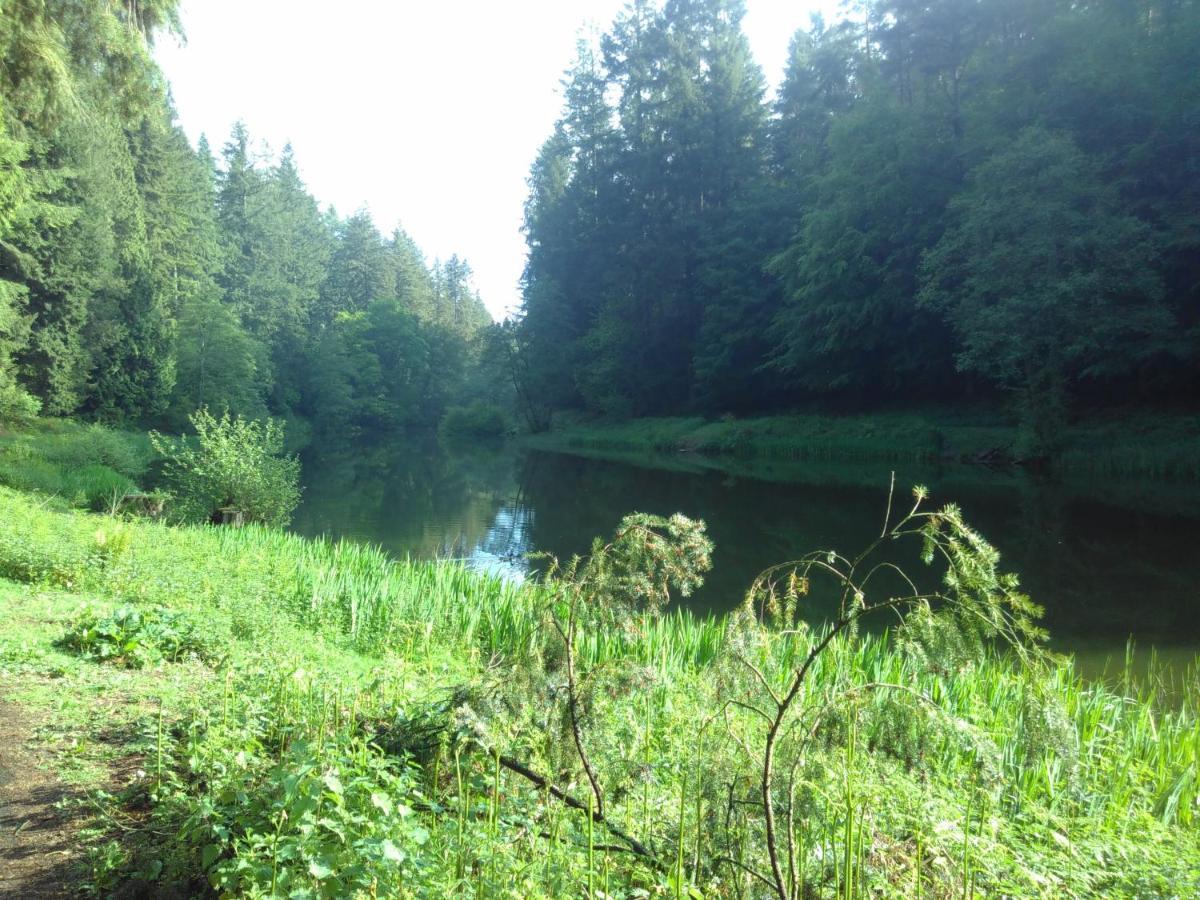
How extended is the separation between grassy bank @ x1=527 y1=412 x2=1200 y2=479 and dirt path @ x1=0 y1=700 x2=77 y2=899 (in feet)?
70.9

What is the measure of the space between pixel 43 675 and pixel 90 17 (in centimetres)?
985

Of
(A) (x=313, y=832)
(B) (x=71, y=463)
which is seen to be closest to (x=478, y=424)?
(B) (x=71, y=463)

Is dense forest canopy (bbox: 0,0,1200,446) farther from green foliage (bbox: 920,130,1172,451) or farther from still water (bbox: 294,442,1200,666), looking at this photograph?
still water (bbox: 294,442,1200,666)

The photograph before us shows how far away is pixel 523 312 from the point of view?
48.3 m

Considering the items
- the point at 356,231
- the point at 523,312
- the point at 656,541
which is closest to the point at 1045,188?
the point at 656,541

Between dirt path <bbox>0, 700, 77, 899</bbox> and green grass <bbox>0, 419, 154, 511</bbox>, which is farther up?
dirt path <bbox>0, 700, 77, 899</bbox>

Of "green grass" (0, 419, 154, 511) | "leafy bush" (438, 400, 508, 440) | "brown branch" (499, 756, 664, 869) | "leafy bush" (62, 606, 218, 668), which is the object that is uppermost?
"leafy bush" (438, 400, 508, 440)

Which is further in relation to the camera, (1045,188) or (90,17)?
(1045,188)

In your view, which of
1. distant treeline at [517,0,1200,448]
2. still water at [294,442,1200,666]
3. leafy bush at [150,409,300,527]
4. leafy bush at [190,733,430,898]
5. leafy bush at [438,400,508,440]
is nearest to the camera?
leafy bush at [190,733,430,898]

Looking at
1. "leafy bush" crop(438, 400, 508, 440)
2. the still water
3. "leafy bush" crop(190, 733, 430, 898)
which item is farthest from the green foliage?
"leafy bush" crop(438, 400, 508, 440)

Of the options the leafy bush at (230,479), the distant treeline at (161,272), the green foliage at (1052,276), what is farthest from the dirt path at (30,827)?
the green foliage at (1052,276)

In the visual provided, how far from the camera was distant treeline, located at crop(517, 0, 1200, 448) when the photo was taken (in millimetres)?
21375

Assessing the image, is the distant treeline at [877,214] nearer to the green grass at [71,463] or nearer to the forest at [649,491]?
the forest at [649,491]

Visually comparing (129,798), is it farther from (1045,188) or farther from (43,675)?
(1045,188)
